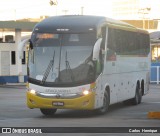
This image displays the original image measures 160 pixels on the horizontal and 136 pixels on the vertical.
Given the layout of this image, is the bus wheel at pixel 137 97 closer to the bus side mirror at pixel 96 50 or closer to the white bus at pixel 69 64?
the white bus at pixel 69 64

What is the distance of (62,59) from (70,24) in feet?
3.99

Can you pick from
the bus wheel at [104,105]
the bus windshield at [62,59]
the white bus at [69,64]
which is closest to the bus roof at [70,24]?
the white bus at [69,64]

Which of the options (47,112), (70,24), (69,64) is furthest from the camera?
(47,112)

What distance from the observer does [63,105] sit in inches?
755

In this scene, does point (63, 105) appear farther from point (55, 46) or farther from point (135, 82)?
point (135, 82)

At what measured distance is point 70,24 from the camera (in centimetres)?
1991

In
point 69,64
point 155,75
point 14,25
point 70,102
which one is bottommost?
point 155,75

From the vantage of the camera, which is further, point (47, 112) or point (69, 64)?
point (47, 112)

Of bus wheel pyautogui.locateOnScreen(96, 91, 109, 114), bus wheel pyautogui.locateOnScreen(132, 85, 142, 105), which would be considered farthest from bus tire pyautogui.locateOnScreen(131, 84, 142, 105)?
bus wheel pyautogui.locateOnScreen(96, 91, 109, 114)

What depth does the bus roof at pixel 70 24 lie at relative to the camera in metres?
19.8

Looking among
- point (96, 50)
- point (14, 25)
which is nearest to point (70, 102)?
point (96, 50)

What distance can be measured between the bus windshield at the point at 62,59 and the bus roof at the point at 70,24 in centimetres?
19

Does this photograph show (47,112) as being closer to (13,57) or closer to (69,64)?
(69,64)

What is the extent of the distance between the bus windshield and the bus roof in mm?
189
